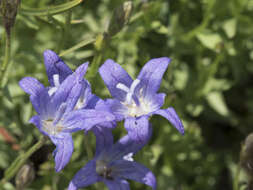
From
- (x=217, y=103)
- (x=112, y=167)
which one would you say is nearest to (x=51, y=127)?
(x=112, y=167)

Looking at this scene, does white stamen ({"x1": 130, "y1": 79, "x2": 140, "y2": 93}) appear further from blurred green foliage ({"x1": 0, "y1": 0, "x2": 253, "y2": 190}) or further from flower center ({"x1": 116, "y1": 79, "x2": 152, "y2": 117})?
blurred green foliage ({"x1": 0, "y1": 0, "x2": 253, "y2": 190})

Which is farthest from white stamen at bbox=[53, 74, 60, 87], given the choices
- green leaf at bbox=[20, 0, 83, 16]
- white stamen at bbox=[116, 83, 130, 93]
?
green leaf at bbox=[20, 0, 83, 16]

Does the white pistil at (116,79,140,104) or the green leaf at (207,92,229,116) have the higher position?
the white pistil at (116,79,140,104)

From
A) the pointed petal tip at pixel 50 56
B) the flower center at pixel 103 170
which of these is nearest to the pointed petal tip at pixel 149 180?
the flower center at pixel 103 170

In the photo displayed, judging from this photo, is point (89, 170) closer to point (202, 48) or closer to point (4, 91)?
point (4, 91)

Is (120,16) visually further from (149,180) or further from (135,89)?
(149,180)

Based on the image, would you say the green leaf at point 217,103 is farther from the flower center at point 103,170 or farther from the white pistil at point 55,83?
the white pistil at point 55,83
